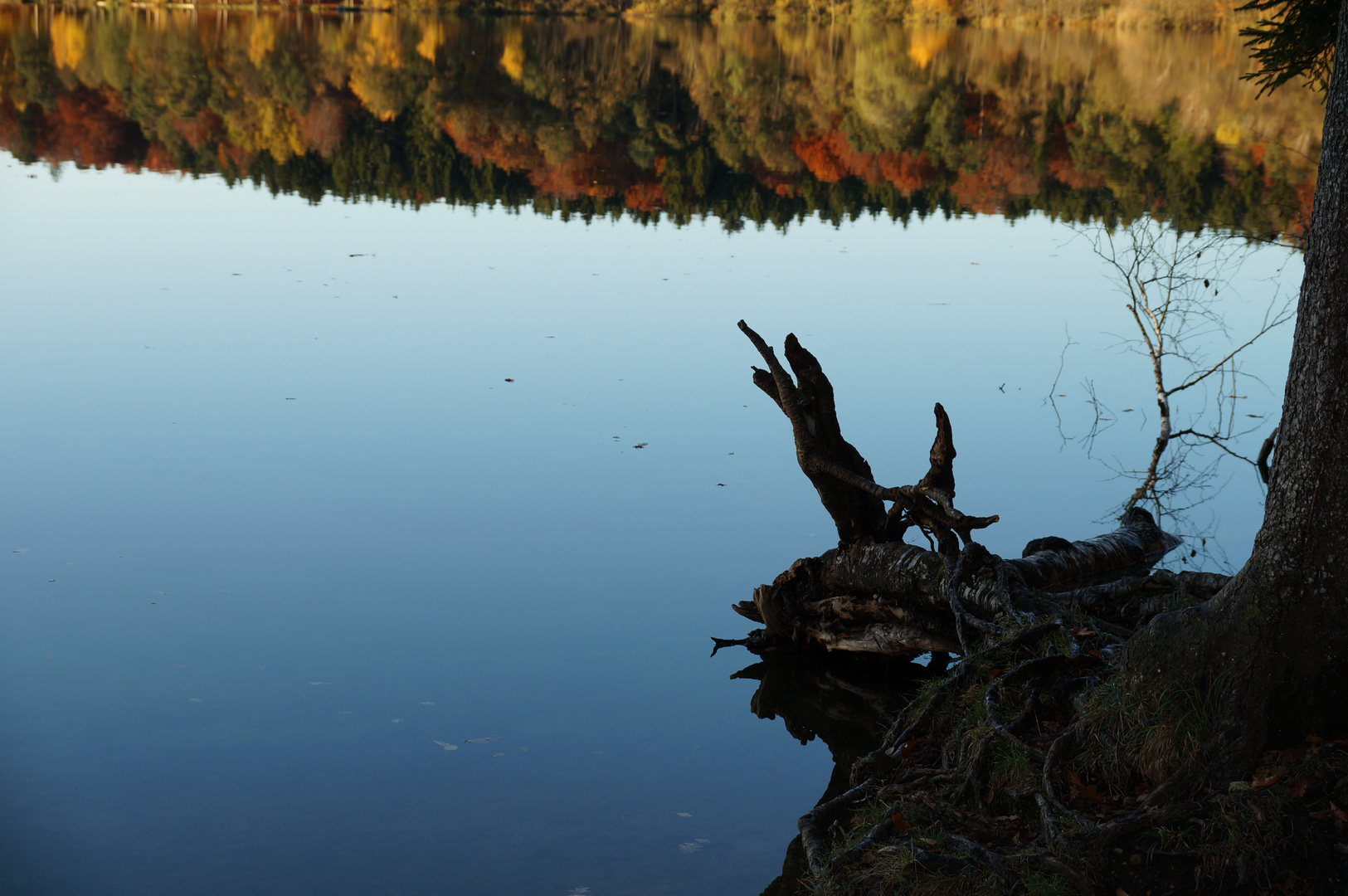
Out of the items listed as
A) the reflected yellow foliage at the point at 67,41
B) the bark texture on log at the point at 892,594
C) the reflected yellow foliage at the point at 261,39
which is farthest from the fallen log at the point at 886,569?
the reflected yellow foliage at the point at 261,39

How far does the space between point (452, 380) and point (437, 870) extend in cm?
896

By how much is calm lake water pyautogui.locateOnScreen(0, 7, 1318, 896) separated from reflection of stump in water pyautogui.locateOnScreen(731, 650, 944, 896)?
0.15ft

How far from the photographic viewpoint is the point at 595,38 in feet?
222

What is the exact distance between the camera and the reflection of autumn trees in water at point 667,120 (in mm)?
30438

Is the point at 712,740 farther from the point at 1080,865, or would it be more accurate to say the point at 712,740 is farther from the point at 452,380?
the point at 452,380

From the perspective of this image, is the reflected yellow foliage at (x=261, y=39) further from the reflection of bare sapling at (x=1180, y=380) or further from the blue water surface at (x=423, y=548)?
the reflection of bare sapling at (x=1180, y=380)

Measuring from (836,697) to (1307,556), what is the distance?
352 cm

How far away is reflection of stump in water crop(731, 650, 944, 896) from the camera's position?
7504 mm

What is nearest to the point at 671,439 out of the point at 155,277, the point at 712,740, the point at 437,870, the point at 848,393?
the point at 848,393

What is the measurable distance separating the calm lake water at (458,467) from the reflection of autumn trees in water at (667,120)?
0.45 metres

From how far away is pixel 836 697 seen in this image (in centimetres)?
806

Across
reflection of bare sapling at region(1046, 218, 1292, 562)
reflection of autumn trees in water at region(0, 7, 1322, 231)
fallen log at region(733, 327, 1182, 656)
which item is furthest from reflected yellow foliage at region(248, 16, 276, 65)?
fallen log at region(733, 327, 1182, 656)

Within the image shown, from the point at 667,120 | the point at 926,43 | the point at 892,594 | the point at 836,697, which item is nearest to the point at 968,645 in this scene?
the point at 892,594

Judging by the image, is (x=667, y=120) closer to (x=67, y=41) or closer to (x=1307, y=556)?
(x=67, y=41)
